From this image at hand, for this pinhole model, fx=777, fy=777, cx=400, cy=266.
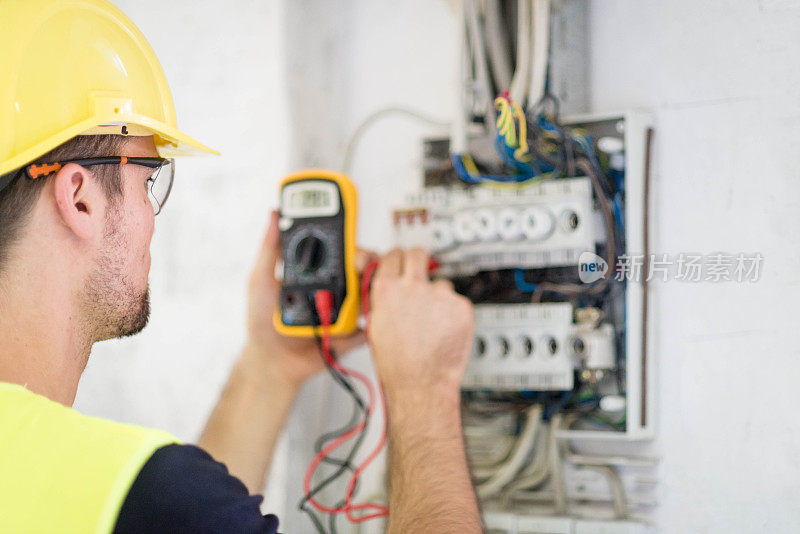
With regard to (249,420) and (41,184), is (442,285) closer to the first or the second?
(249,420)

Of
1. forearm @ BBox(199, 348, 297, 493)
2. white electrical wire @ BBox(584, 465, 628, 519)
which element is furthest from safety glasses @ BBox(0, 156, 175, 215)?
white electrical wire @ BBox(584, 465, 628, 519)

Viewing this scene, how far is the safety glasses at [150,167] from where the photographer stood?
0.86 metres

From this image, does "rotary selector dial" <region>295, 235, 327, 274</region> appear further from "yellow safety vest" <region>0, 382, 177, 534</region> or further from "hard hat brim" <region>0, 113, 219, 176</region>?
"yellow safety vest" <region>0, 382, 177, 534</region>

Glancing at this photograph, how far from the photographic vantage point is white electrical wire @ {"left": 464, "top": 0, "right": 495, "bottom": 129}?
4.33 ft

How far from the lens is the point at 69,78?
90 centimetres

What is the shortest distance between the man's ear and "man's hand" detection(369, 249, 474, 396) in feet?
1.53

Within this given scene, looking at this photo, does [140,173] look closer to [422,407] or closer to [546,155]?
[422,407]

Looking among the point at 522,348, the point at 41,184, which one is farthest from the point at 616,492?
the point at 41,184

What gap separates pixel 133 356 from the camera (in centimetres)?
139

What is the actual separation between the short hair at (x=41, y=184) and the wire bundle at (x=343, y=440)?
432 millimetres

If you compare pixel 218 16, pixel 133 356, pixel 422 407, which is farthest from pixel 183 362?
pixel 218 16

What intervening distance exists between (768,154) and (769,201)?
0.07 metres

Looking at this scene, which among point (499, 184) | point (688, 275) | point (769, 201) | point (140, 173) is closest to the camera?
point (140, 173)

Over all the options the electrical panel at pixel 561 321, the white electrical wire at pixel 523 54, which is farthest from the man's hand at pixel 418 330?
the white electrical wire at pixel 523 54
